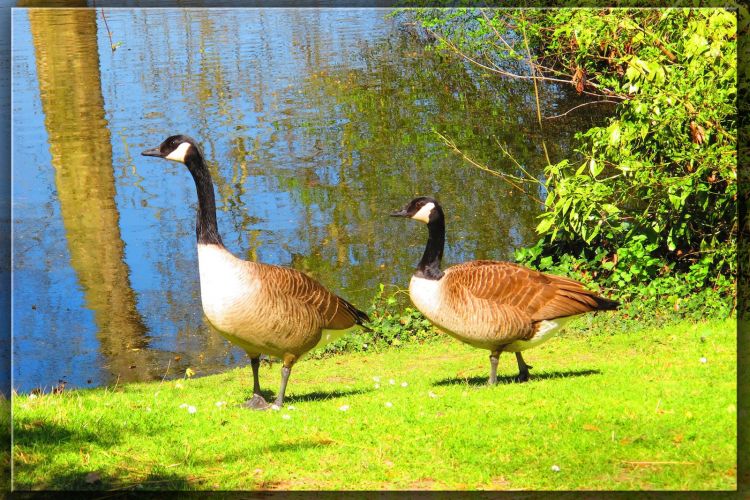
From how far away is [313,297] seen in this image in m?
7.54

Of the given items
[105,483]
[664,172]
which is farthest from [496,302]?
[664,172]

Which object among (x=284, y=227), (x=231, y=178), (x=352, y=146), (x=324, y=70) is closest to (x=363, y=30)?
(x=324, y=70)

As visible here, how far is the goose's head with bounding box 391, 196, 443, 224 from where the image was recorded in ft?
28.1

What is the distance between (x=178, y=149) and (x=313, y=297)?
1745mm

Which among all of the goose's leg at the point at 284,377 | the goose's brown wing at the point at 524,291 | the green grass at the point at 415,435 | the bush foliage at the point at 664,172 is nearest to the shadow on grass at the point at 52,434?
the green grass at the point at 415,435

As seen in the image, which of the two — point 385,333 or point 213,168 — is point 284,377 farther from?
point 213,168

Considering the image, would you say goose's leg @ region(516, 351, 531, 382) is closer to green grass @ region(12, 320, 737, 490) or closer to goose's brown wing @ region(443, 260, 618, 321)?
green grass @ region(12, 320, 737, 490)

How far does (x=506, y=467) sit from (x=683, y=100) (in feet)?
21.1

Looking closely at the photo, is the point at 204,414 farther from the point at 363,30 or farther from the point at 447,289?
the point at 363,30

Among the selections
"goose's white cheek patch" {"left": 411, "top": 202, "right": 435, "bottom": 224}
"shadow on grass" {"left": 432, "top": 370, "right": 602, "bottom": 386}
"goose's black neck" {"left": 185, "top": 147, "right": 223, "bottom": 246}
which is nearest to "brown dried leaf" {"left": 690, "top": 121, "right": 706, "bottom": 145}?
"shadow on grass" {"left": 432, "top": 370, "right": 602, "bottom": 386}

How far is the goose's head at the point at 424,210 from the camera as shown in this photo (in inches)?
337

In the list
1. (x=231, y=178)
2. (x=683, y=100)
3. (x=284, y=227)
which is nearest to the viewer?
(x=683, y=100)

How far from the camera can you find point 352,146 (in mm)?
18984

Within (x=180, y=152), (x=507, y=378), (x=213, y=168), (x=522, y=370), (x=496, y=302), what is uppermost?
A: (x=180, y=152)
